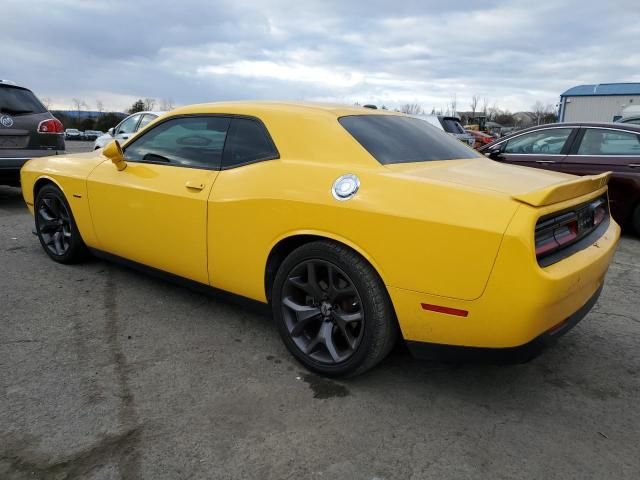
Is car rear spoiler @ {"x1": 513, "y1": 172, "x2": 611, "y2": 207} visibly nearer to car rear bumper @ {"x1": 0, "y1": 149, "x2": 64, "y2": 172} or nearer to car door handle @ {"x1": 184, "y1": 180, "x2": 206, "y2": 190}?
car door handle @ {"x1": 184, "y1": 180, "x2": 206, "y2": 190}

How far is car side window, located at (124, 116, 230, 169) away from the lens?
10.8 feet

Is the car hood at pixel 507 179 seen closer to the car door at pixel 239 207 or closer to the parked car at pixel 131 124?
the car door at pixel 239 207

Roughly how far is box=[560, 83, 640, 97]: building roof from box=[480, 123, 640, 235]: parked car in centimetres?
3289

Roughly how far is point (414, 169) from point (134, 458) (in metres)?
1.87

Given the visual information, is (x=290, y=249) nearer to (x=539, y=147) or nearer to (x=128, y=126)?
(x=539, y=147)

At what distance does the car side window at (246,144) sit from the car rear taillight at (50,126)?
5167mm

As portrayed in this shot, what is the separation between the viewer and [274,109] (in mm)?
3129

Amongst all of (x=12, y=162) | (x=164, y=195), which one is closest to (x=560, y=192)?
(x=164, y=195)

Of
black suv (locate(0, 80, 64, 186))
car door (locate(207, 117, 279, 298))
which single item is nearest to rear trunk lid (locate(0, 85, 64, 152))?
black suv (locate(0, 80, 64, 186))

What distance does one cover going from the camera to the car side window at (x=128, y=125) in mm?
11372

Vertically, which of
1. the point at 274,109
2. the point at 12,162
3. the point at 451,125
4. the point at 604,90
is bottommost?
the point at 12,162

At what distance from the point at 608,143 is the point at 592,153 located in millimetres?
201

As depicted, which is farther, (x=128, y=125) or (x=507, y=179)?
(x=128, y=125)

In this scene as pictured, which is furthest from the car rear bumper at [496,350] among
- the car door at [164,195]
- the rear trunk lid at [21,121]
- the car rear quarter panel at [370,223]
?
the rear trunk lid at [21,121]
